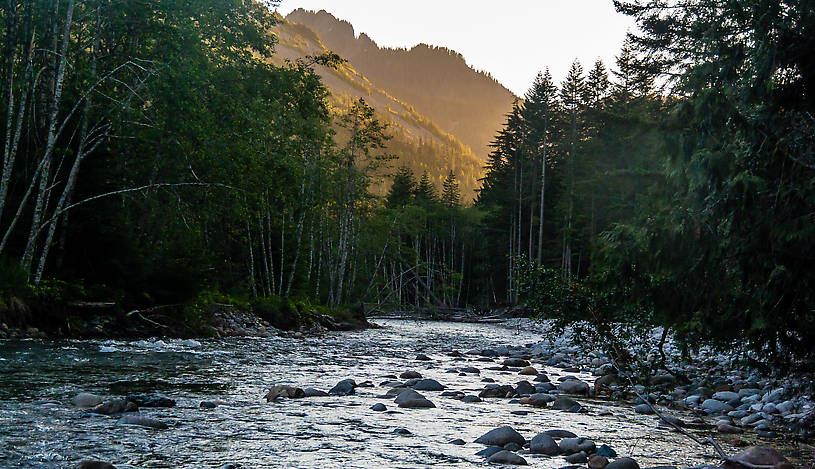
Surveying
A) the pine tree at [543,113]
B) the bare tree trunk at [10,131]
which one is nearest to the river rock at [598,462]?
the bare tree trunk at [10,131]

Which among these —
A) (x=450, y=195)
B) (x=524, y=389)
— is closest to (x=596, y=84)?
(x=450, y=195)

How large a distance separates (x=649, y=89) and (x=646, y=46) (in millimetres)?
7443

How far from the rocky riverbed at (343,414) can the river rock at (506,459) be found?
12 millimetres

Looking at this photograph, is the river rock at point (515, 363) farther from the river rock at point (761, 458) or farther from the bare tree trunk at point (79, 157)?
the bare tree trunk at point (79, 157)

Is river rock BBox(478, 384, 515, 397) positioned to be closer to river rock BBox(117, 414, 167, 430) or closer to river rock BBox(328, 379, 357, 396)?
river rock BBox(328, 379, 357, 396)

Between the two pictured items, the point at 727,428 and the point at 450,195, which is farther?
the point at 450,195

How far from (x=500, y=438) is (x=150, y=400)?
144 inches

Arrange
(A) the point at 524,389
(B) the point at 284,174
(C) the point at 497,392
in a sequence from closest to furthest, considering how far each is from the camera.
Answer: (C) the point at 497,392 → (A) the point at 524,389 → (B) the point at 284,174

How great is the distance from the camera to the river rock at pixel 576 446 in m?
5.42

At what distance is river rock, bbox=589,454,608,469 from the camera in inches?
193

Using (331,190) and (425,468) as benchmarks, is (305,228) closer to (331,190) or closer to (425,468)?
(331,190)

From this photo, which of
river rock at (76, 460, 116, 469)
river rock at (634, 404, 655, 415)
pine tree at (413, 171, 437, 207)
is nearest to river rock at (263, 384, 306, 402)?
river rock at (76, 460, 116, 469)

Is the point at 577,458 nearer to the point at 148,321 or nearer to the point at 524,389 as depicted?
the point at 524,389

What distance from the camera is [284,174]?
61.3 feet
